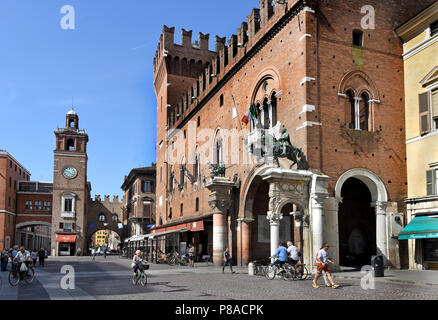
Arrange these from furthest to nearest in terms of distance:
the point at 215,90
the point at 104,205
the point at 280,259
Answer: the point at 104,205 < the point at 215,90 < the point at 280,259

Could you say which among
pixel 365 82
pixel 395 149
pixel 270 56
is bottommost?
pixel 395 149

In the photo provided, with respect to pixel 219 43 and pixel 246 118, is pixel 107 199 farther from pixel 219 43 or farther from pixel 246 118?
pixel 246 118

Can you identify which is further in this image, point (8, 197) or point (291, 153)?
point (8, 197)

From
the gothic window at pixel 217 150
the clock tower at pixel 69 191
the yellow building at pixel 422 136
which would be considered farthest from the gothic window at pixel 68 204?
the yellow building at pixel 422 136

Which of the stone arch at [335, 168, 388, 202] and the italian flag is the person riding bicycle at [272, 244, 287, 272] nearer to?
the stone arch at [335, 168, 388, 202]

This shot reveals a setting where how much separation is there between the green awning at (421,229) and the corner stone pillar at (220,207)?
956cm

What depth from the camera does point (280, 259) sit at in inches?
655

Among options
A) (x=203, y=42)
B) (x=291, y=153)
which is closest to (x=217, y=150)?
(x=291, y=153)

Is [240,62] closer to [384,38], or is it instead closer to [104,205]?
[384,38]

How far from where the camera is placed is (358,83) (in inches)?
811

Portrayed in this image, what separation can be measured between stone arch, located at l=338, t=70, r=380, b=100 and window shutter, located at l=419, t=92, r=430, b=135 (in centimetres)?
176

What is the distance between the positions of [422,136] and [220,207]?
10.8 metres
